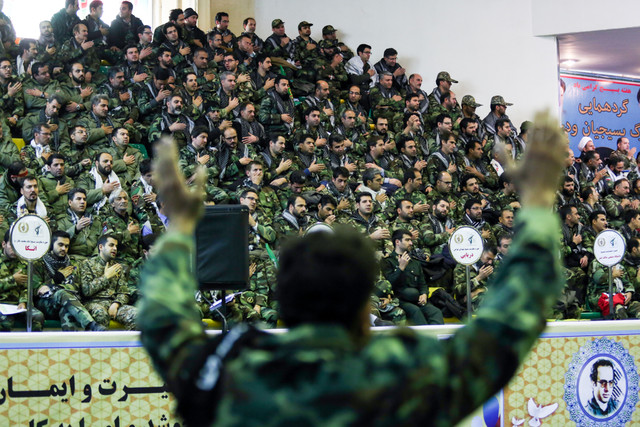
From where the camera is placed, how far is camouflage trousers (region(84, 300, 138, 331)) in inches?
249

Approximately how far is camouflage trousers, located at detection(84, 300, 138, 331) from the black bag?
2.94 m

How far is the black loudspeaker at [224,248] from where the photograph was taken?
4.46 metres

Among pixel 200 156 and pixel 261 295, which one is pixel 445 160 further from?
pixel 261 295

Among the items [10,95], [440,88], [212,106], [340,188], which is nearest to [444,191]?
[340,188]

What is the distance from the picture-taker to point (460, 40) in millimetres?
13523

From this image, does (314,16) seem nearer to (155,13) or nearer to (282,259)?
(155,13)

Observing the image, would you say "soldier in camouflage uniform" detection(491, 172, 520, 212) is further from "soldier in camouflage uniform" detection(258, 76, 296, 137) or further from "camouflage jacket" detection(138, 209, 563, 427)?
"camouflage jacket" detection(138, 209, 563, 427)

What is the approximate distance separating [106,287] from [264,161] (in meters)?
3.29

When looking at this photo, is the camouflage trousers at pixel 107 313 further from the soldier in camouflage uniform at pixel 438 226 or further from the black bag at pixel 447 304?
the soldier in camouflage uniform at pixel 438 226

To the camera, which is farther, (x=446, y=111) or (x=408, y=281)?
(x=446, y=111)

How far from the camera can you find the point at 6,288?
630 cm

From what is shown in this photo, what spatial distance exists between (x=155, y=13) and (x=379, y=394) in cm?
1165

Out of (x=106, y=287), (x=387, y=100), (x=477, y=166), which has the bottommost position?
(x=106, y=287)

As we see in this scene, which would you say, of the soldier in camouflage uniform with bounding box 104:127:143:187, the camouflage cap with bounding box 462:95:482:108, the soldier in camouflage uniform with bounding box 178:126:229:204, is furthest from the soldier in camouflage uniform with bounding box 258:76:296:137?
the camouflage cap with bounding box 462:95:482:108
